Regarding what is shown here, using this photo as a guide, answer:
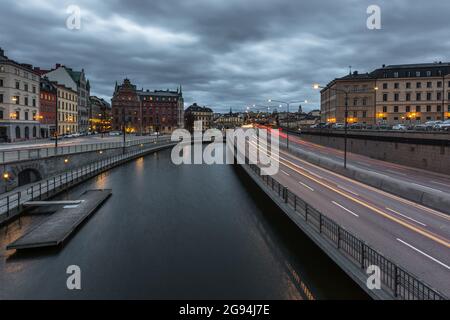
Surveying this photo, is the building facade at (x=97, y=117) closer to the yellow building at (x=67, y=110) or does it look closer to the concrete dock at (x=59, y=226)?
the yellow building at (x=67, y=110)

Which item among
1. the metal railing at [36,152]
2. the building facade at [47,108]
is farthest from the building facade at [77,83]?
the metal railing at [36,152]

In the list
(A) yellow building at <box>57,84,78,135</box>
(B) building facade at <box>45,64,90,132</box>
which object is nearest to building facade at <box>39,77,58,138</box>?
(A) yellow building at <box>57,84,78,135</box>

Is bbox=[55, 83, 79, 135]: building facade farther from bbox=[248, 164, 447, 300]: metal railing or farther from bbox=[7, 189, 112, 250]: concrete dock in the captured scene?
bbox=[248, 164, 447, 300]: metal railing

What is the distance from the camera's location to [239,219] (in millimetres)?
26000

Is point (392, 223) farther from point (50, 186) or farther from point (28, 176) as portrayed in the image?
point (28, 176)

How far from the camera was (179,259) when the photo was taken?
1795 centimetres

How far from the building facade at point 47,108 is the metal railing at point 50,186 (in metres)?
28.7

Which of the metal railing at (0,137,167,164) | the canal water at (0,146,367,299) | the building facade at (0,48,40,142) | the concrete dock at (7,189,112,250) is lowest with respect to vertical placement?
the canal water at (0,146,367,299)

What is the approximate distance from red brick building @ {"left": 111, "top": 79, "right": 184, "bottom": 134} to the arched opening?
102m

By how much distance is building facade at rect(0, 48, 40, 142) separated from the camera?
60.2 metres

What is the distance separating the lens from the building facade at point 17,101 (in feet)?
198

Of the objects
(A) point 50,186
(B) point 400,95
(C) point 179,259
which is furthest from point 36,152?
(B) point 400,95

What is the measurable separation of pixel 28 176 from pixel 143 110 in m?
122
